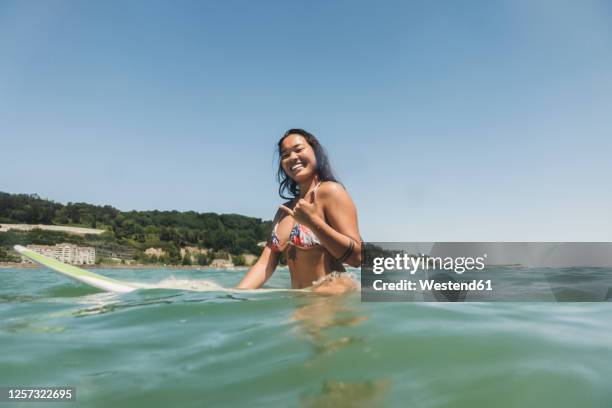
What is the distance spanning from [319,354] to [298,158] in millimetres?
2935

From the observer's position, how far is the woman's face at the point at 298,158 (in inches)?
201

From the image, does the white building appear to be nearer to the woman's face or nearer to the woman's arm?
the woman's arm

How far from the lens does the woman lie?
4340 mm

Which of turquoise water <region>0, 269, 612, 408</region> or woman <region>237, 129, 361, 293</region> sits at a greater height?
woman <region>237, 129, 361, 293</region>

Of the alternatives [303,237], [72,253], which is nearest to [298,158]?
[303,237]

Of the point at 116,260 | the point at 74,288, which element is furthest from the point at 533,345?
the point at 116,260

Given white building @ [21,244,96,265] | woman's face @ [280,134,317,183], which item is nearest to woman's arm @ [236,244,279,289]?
woman's face @ [280,134,317,183]

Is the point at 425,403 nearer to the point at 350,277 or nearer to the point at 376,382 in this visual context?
the point at 376,382

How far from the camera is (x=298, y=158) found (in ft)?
16.8

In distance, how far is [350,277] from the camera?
478cm

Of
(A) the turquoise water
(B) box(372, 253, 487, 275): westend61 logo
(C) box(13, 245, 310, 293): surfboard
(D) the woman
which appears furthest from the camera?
(C) box(13, 245, 310, 293): surfboard

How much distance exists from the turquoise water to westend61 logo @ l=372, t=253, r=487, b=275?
33 cm

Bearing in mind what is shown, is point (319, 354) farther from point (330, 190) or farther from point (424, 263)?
point (330, 190)

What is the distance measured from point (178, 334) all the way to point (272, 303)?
3.46 ft
